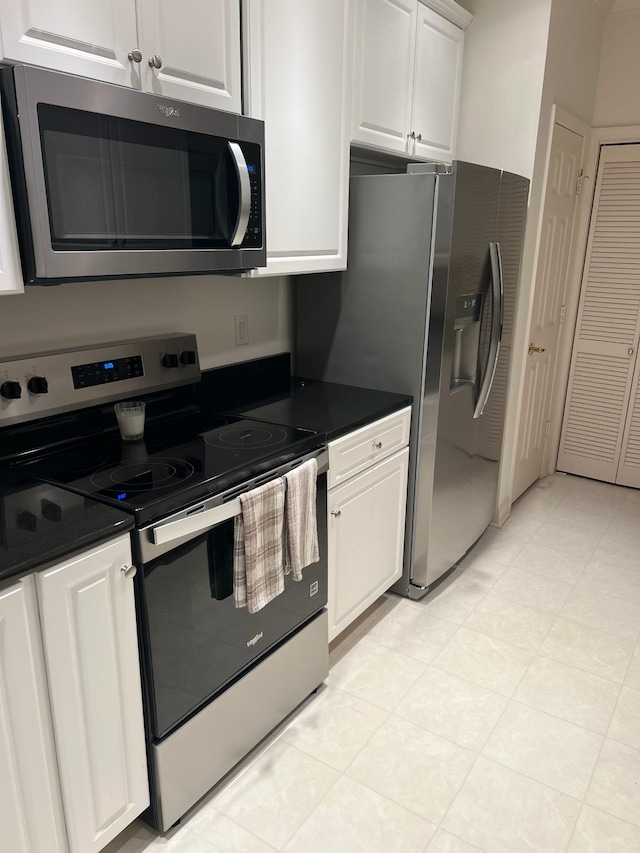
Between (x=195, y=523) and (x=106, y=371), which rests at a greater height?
(x=106, y=371)

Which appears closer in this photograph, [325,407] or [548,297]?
[325,407]

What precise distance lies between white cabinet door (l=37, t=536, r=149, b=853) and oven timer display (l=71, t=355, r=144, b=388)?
2.12 feet

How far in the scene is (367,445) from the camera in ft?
7.12

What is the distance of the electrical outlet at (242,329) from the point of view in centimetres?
240

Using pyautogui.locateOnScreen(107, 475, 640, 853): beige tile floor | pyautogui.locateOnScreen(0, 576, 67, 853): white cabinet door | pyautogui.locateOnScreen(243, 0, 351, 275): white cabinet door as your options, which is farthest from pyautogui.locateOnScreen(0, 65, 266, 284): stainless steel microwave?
pyautogui.locateOnScreen(107, 475, 640, 853): beige tile floor

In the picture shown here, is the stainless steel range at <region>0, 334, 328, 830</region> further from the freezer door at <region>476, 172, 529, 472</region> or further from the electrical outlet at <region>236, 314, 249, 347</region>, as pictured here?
the freezer door at <region>476, 172, 529, 472</region>

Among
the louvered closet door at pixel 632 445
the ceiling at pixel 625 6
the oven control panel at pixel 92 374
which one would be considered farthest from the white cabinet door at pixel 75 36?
the louvered closet door at pixel 632 445

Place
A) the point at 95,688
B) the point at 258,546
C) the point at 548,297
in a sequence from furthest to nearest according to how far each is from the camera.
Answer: the point at 548,297
the point at 258,546
the point at 95,688

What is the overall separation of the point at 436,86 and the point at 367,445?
1.63 m

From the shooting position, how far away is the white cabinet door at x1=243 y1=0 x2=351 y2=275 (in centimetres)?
178

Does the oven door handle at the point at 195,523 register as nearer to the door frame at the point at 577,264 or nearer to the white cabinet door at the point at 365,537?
the white cabinet door at the point at 365,537

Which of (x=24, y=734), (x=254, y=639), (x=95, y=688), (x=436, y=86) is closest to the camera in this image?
(x=24, y=734)

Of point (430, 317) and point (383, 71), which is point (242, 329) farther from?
point (383, 71)

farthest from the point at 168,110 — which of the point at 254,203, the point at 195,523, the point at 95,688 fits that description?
the point at 95,688
